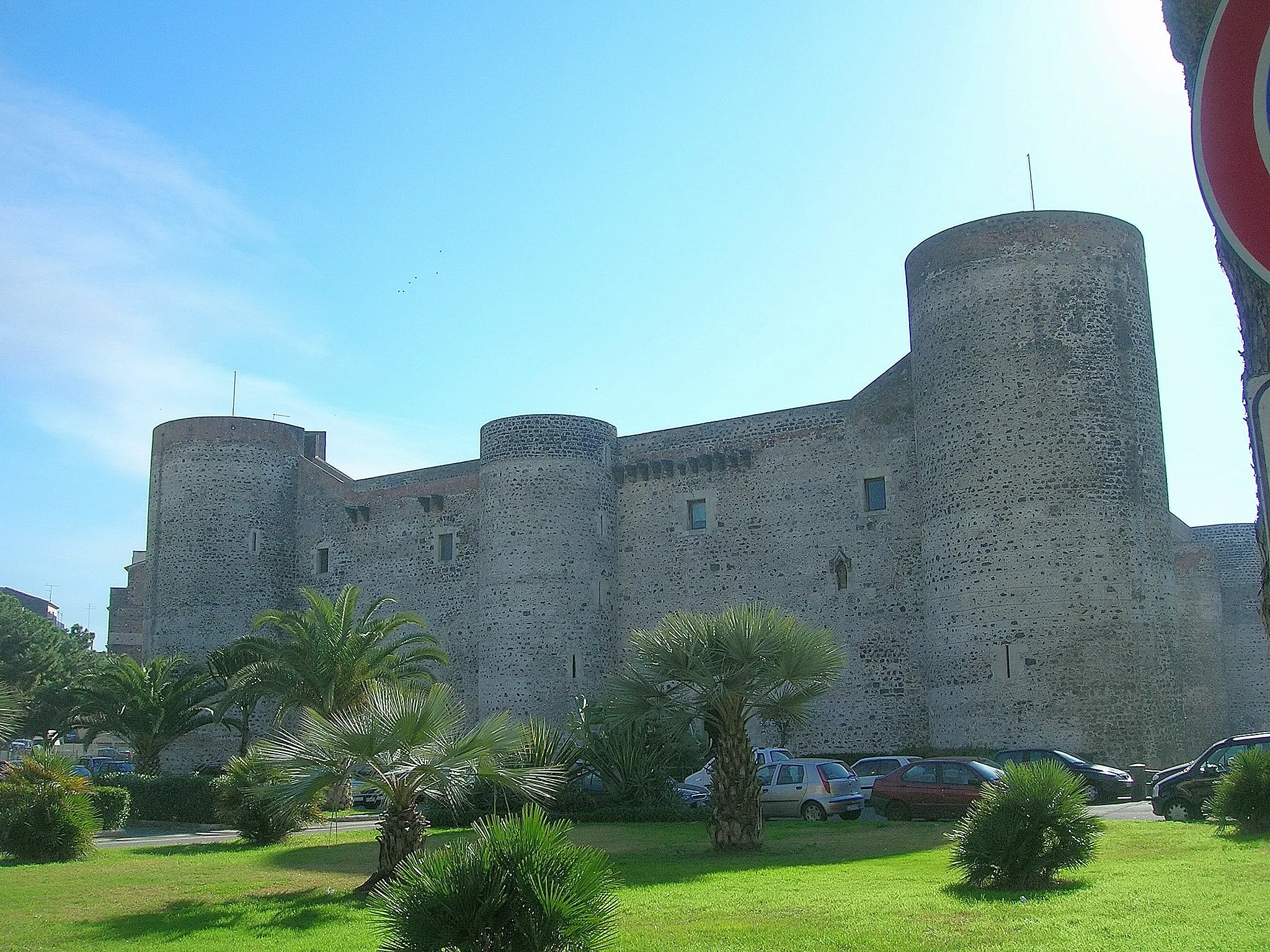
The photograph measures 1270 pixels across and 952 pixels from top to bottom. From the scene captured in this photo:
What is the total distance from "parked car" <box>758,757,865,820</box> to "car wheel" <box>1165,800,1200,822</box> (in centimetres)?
486

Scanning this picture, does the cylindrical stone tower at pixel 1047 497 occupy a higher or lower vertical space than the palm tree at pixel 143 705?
higher

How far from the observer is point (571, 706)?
107 feet

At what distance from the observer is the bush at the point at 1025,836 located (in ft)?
35.6

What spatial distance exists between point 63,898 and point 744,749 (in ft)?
26.2

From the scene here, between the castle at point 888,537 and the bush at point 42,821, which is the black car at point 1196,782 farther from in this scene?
the bush at point 42,821

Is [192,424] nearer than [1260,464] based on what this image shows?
No

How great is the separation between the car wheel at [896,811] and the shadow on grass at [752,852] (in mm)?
565

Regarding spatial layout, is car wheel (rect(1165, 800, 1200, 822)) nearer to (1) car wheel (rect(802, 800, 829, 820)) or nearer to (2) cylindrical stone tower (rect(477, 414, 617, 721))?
(1) car wheel (rect(802, 800, 829, 820))

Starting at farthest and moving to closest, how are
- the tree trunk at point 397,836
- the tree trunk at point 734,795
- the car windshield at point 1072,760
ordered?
the car windshield at point 1072,760 → the tree trunk at point 734,795 → the tree trunk at point 397,836

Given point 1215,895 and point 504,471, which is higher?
point 504,471

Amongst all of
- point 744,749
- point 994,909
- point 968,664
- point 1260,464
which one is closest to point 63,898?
point 744,749

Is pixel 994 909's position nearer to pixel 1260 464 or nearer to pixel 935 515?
pixel 1260 464

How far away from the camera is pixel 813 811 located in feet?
66.2

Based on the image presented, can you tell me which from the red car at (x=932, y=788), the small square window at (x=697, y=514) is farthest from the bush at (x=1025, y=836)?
the small square window at (x=697, y=514)
